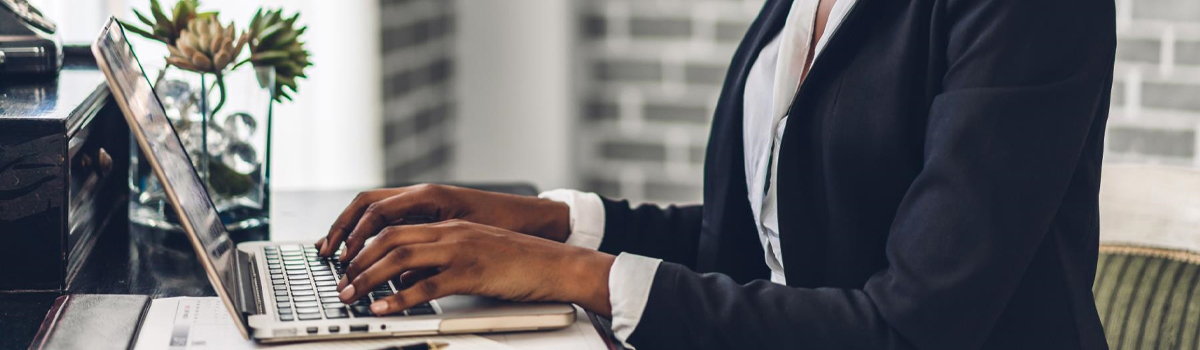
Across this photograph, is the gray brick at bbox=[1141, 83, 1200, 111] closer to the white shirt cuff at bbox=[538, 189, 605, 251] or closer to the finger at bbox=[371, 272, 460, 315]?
the white shirt cuff at bbox=[538, 189, 605, 251]

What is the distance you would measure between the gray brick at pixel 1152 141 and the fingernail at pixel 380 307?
235 centimetres

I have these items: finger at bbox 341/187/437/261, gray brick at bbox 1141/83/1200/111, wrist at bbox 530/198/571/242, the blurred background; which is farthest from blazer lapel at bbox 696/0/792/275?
gray brick at bbox 1141/83/1200/111

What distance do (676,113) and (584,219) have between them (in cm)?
205

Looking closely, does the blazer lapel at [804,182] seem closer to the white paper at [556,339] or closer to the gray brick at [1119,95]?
the white paper at [556,339]

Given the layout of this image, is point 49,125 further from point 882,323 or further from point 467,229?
point 882,323

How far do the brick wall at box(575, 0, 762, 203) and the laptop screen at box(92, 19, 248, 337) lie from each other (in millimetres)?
2178

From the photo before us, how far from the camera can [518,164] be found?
3279mm

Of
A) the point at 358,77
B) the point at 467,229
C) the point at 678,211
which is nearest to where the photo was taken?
the point at 467,229

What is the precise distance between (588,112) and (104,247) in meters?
2.14

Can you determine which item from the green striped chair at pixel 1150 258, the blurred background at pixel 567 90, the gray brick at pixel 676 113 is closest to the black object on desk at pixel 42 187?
the green striped chair at pixel 1150 258

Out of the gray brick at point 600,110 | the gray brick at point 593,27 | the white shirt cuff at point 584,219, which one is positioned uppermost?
the white shirt cuff at point 584,219

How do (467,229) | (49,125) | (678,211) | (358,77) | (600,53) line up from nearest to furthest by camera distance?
1. (467,229)
2. (49,125)
3. (678,211)
4. (358,77)
5. (600,53)

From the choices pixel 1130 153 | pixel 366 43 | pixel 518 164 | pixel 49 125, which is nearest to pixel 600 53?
pixel 518 164

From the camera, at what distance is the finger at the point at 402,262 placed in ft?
2.75
